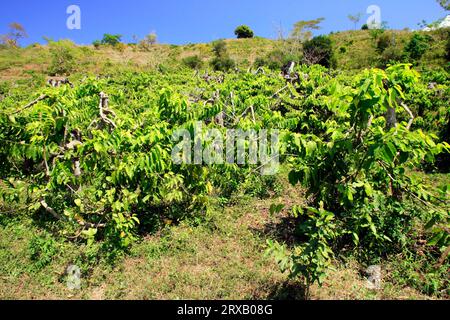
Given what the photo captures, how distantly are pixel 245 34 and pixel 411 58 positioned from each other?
21968mm

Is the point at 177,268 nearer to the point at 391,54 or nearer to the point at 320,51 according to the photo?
the point at 320,51

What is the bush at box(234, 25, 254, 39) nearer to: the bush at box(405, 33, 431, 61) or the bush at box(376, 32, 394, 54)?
the bush at box(376, 32, 394, 54)

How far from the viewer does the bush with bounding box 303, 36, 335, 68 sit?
2450 cm

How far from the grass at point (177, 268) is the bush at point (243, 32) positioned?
129ft

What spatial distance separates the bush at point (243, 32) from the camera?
40.4 m

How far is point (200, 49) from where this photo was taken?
34375 millimetres
